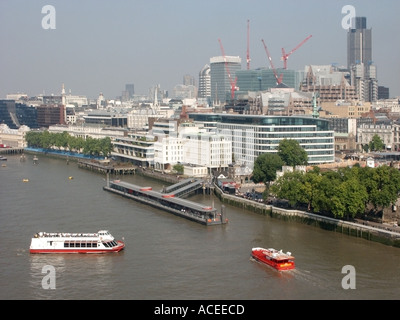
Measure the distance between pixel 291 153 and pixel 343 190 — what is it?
596 inches

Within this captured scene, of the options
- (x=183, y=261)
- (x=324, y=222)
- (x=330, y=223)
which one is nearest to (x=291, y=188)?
(x=324, y=222)

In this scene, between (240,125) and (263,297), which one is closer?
(263,297)

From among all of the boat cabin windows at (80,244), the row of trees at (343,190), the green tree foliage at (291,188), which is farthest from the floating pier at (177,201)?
the boat cabin windows at (80,244)

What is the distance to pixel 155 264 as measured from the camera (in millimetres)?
21531

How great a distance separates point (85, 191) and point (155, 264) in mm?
17970

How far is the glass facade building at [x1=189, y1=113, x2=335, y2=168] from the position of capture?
143 feet

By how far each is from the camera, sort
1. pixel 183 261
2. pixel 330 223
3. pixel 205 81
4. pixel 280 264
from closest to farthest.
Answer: pixel 280 264, pixel 183 261, pixel 330 223, pixel 205 81

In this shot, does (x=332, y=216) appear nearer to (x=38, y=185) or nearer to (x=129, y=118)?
(x=38, y=185)

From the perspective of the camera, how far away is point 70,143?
64.8m

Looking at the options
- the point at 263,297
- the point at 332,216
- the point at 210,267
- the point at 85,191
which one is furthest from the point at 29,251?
the point at 85,191

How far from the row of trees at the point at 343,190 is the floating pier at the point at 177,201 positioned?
10.9 feet

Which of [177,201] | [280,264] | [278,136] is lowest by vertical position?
[280,264]

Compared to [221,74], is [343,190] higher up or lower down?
lower down

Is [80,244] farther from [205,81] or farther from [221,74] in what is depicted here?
[205,81]
